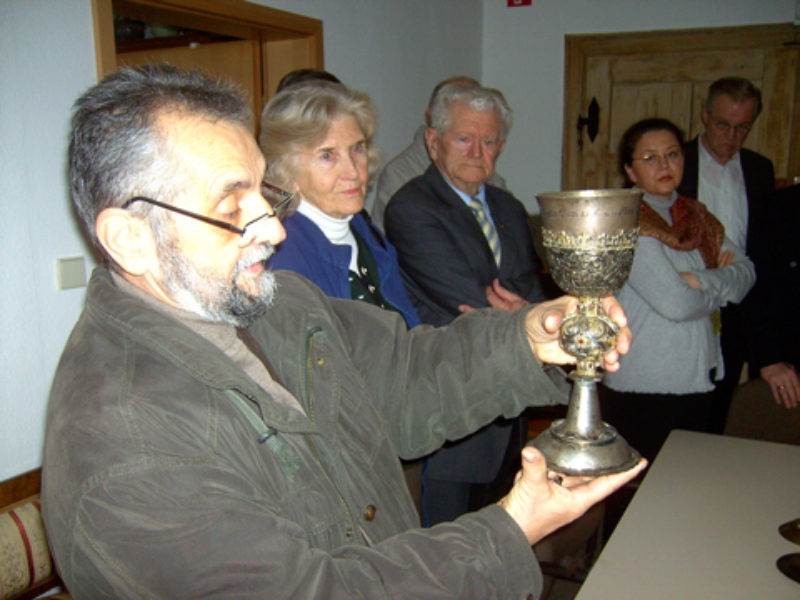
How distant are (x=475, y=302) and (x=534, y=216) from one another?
2849mm

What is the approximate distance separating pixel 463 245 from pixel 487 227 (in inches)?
8.6

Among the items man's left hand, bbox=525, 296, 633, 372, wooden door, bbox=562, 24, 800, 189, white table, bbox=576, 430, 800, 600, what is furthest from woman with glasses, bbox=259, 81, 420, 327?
wooden door, bbox=562, 24, 800, 189

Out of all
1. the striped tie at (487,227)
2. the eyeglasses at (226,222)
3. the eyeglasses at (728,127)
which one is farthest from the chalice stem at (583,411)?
the eyeglasses at (728,127)

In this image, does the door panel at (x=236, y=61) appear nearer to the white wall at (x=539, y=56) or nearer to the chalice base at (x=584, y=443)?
the chalice base at (x=584, y=443)

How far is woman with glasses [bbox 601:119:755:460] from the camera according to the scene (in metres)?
2.38

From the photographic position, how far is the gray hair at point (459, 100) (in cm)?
266

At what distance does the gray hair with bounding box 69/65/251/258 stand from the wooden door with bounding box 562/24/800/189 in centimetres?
475

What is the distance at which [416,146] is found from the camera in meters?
3.29

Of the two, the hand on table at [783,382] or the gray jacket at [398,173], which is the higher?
the gray jacket at [398,173]

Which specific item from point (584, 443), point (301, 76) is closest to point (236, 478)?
point (584, 443)

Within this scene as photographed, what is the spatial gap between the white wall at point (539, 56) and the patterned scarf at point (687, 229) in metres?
2.83

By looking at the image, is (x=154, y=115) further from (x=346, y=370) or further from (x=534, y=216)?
(x=534, y=216)

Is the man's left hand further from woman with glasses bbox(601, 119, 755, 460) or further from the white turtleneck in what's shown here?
woman with glasses bbox(601, 119, 755, 460)

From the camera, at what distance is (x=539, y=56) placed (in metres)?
5.40
